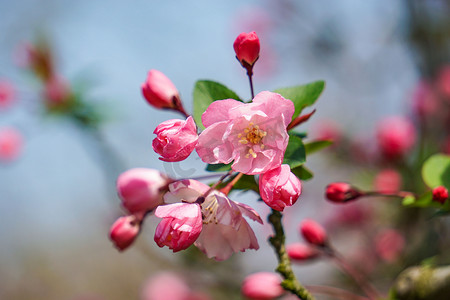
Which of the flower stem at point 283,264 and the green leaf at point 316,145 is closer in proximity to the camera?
the flower stem at point 283,264

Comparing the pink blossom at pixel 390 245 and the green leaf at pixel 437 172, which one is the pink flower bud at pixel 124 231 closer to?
the green leaf at pixel 437 172

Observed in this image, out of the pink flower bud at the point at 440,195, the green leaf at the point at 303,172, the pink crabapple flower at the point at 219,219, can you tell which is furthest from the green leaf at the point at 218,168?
the pink flower bud at the point at 440,195

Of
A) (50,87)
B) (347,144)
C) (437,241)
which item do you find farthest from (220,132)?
(347,144)

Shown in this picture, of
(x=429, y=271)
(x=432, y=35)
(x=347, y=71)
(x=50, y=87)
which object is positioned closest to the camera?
(x=429, y=271)

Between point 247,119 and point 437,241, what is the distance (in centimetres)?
154

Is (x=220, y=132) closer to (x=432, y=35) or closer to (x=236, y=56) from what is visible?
(x=236, y=56)

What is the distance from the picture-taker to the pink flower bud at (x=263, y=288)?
1099 millimetres

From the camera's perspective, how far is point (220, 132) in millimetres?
737

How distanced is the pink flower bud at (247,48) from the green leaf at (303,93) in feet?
0.30

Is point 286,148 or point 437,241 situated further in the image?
point 437,241

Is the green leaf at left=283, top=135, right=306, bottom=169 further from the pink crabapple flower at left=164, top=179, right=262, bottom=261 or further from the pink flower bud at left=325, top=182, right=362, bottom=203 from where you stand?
the pink flower bud at left=325, top=182, right=362, bottom=203

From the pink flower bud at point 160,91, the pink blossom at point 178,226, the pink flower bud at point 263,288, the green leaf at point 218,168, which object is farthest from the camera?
the pink flower bud at point 263,288

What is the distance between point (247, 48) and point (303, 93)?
16cm

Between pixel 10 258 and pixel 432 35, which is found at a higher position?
pixel 432 35
